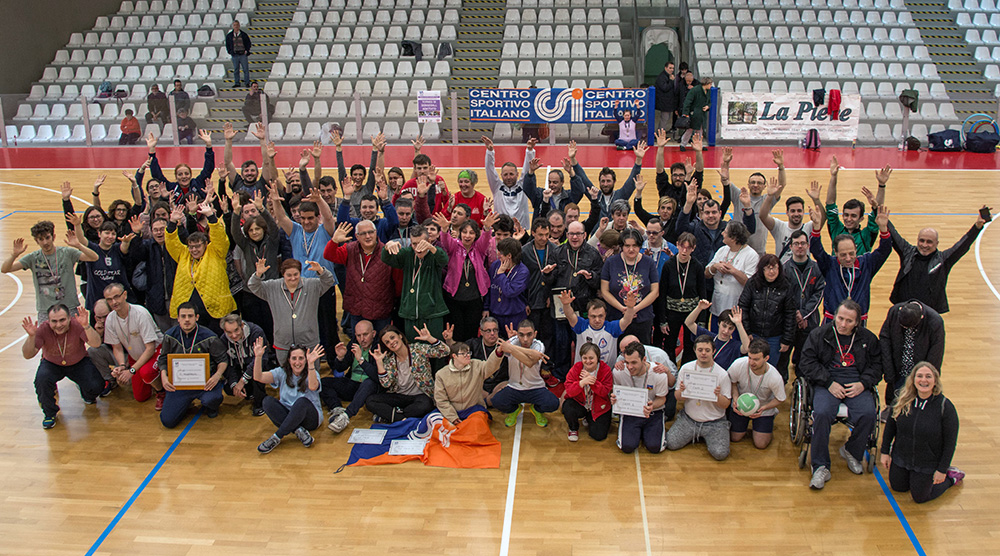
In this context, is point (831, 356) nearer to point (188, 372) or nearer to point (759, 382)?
point (759, 382)

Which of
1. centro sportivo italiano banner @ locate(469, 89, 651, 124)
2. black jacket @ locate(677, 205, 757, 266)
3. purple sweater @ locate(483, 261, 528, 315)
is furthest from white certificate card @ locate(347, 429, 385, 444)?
centro sportivo italiano banner @ locate(469, 89, 651, 124)

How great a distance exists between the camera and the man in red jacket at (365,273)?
743cm

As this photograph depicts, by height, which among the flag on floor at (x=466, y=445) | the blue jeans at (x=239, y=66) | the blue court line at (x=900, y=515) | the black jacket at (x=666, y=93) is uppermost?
the blue jeans at (x=239, y=66)

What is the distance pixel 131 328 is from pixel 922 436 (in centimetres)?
711

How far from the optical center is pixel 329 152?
773 inches

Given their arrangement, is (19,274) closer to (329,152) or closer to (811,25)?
(329,152)

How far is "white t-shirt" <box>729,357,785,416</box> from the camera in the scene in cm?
655

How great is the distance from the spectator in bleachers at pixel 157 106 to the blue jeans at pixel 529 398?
16.1 metres

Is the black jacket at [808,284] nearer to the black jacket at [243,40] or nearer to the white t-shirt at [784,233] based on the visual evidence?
the white t-shirt at [784,233]

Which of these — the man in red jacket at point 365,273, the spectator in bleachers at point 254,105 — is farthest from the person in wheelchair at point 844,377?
the spectator in bleachers at point 254,105

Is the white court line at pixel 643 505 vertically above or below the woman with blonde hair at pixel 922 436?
below

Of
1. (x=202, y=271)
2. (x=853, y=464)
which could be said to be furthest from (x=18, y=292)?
(x=853, y=464)

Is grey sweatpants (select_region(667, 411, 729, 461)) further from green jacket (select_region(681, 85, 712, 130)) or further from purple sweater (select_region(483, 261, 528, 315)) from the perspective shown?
green jacket (select_region(681, 85, 712, 130))

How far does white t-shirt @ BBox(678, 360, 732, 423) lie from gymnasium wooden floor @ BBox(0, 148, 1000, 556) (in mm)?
303
